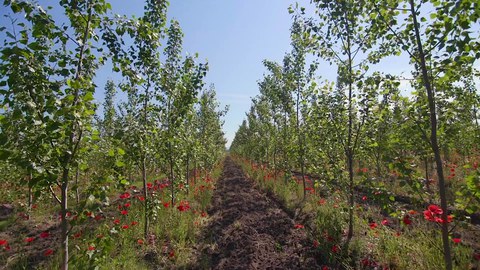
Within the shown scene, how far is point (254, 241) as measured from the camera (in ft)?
20.1

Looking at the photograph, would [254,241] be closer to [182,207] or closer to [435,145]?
[182,207]

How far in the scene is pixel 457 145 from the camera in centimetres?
1574

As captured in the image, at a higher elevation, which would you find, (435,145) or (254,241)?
(435,145)

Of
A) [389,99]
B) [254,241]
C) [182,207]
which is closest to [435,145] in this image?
[389,99]

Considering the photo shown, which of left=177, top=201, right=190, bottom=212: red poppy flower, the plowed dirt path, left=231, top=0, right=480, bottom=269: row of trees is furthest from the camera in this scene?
left=177, top=201, right=190, bottom=212: red poppy flower

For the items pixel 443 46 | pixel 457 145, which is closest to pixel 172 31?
pixel 443 46

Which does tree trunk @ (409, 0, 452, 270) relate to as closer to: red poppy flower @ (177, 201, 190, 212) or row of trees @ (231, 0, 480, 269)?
row of trees @ (231, 0, 480, 269)

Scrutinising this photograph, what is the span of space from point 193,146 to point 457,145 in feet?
47.9

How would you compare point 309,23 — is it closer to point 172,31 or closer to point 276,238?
point 172,31

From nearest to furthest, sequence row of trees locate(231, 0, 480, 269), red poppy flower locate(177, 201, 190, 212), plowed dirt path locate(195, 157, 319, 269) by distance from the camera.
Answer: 1. row of trees locate(231, 0, 480, 269)
2. plowed dirt path locate(195, 157, 319, 269)
3. red poppy flower locate(177, 201, 190, 212)

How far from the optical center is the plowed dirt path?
5.21 metres

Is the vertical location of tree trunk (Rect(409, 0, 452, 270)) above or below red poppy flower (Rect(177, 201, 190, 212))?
above

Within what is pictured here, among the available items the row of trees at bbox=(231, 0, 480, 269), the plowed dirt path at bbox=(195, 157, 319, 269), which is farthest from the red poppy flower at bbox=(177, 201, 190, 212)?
the row of trees at bbox=(231, 0, 480, 269)

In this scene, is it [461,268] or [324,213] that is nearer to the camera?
[461,268]
